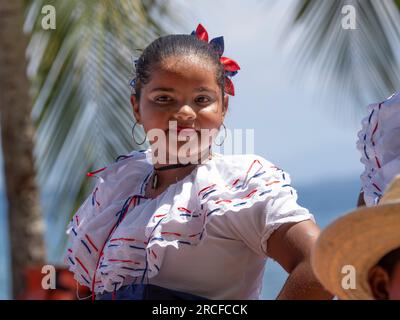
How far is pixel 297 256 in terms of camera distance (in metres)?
2.62

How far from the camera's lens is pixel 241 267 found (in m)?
2.79

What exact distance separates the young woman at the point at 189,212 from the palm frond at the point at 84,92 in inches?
87.1

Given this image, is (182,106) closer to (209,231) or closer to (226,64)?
(226,64)

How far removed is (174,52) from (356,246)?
1030mm

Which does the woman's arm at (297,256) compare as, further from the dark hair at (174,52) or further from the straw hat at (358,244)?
the dark hair at (174,52)

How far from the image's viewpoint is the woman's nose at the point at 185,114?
116 inches

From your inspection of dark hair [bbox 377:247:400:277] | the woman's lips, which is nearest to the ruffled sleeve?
the woman's lips

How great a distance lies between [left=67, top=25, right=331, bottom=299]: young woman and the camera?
271 centimetres

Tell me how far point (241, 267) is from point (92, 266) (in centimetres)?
53

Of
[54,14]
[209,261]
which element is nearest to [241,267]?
[209,261]

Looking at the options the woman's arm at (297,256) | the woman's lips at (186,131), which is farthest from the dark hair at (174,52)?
the woman's arm at (297,256)

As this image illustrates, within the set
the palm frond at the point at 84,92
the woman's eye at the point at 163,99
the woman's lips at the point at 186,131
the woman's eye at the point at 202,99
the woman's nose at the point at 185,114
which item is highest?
the palm frond at the point at 84,92

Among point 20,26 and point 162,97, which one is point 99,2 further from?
point 162,97

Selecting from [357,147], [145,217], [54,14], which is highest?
[54,14]
